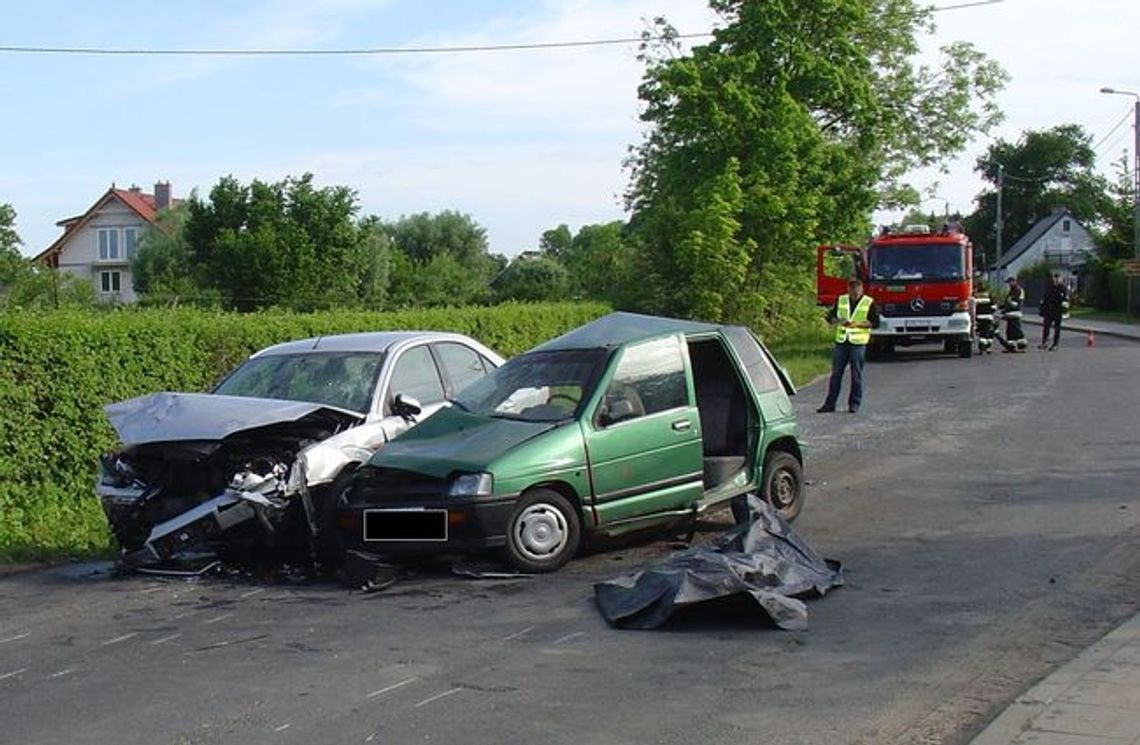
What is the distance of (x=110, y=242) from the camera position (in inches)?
3575

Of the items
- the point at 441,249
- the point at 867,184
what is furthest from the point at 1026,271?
the point at 867,184

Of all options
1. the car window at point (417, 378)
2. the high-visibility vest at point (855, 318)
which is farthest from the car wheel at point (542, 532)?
the high-visibility vest at point (855, 318)

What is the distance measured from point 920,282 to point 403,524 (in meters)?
23.3

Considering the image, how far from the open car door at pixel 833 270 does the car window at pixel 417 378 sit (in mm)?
19984

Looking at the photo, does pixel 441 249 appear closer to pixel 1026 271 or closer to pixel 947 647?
pixel 1026 271

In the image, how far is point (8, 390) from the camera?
447 inches

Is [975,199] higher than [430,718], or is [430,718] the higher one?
[975,199]

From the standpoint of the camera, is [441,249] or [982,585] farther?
[441,249]

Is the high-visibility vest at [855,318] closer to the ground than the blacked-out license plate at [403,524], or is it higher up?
higher up

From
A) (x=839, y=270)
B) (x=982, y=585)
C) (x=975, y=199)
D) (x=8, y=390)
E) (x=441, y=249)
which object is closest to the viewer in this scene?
(x=982, y=585)

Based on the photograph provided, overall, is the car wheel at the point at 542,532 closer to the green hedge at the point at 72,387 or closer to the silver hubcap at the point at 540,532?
the silver hubcap at the point at 540,532

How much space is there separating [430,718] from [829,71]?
33.3 m

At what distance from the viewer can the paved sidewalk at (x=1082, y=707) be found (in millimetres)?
5273

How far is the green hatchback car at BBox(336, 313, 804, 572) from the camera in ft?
28.3
